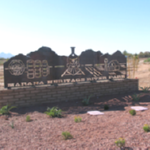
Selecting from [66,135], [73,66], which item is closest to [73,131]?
[66,135]

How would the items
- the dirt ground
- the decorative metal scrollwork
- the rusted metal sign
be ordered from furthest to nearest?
the rusted metal sign → the decorative metal scrollwork → the dirt ground

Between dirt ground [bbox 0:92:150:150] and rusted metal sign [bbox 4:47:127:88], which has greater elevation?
rusted metal sign [bbox 4:47:127:88]

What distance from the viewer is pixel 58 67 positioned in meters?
8.05

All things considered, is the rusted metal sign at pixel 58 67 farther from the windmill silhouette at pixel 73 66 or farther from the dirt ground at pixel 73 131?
the dirt ground at pixel 73 131

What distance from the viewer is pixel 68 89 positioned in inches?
315

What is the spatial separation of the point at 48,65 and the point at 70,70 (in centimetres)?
113

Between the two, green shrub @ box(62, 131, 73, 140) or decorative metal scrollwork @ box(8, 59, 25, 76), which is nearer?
green shrub @ box(62, 131, 73, 140)

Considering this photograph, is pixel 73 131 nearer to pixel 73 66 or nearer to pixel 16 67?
pixel 16 67

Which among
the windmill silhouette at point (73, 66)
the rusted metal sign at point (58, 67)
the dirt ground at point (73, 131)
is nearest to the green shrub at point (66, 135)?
the dirt ground at point (73, 131)

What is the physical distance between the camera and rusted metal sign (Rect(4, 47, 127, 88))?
7172 mm

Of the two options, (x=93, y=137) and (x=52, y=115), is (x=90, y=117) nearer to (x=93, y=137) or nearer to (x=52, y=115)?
→ (x=52, y=115)

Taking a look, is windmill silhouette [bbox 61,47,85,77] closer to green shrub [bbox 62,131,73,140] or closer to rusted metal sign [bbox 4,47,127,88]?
rusted metal sign [bbox 4,47,127,88]

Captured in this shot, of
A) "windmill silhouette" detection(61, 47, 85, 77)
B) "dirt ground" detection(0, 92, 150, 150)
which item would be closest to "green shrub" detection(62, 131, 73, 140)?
"dirt ground" detection(0, 92, 150, 150)

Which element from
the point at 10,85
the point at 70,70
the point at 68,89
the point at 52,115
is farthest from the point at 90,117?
the point at 10,85
